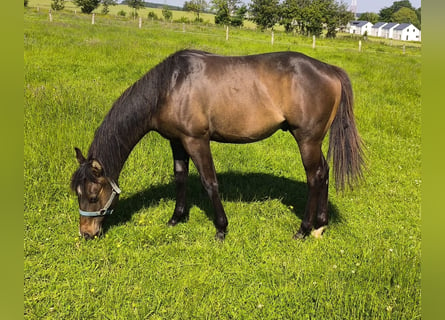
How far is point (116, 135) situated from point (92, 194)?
702mm

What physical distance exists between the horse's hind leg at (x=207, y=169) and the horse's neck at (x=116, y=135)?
0.61 m

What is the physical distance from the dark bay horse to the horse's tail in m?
0.19

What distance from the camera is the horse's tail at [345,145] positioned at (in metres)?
4.05

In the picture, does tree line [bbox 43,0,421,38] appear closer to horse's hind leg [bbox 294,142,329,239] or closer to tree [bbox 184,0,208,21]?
tree [bbox 184,0,208,21]

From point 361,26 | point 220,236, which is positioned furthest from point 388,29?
point 220,236

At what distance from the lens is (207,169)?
390cm

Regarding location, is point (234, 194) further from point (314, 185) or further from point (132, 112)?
point (132, 112)

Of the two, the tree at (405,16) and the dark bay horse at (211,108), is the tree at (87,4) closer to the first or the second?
A: the dark bay horse at (211,108)

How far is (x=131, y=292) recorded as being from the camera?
3107 mm

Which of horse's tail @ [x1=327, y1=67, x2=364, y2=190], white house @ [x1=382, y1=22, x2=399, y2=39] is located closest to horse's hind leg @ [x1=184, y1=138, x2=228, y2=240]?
horse's tail @ [x1=327, y1=67, x2=364, y2=190]

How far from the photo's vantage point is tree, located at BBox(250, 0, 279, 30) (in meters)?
61.9

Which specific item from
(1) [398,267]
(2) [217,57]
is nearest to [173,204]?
(2) [217,57]

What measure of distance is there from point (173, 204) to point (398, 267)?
292 cm

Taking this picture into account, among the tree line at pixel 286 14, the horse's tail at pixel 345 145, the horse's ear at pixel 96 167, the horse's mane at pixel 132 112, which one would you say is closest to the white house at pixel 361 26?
the tree line at pixel 286 14
